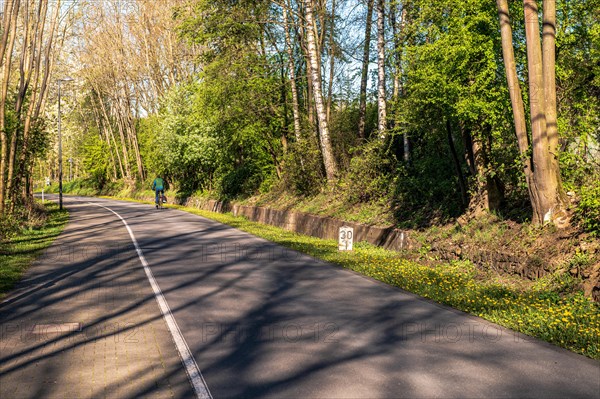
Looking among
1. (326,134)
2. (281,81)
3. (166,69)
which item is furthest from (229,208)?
(166,69)

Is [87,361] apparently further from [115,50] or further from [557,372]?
[115,50]

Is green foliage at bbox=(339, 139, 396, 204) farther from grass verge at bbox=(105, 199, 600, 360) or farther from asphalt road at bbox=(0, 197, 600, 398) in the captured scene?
asphalt road at bbox=(0, 197, 600, 398)

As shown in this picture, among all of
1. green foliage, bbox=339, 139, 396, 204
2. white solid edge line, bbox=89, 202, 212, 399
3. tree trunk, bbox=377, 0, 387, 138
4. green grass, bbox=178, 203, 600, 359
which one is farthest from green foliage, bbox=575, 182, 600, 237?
tree trunk, bbox=377, 0, 387, 138

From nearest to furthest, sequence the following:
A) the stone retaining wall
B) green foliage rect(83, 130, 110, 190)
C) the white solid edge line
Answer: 1. the white solid edge line
2. the stone retaining wall
3. green foliage rect(83, 130, 110, 190)

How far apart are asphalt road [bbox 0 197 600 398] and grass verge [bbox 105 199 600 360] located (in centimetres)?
30

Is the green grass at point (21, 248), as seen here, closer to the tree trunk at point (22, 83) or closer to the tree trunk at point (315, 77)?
the tree trunk at point (22, 83)

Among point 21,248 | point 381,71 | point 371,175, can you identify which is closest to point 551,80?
point 371,175

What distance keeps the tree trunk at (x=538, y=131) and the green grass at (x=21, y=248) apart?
985cm

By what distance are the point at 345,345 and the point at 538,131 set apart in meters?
6.66

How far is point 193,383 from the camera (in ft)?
17.4

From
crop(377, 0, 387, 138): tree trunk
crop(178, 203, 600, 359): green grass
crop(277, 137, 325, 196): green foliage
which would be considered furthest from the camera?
crop(277, 137, 325, 196): green foliage

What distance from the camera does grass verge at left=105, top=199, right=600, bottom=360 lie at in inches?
280

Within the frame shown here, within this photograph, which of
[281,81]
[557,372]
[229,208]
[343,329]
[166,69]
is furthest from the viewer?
[166,69]

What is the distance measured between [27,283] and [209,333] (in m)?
5.34
